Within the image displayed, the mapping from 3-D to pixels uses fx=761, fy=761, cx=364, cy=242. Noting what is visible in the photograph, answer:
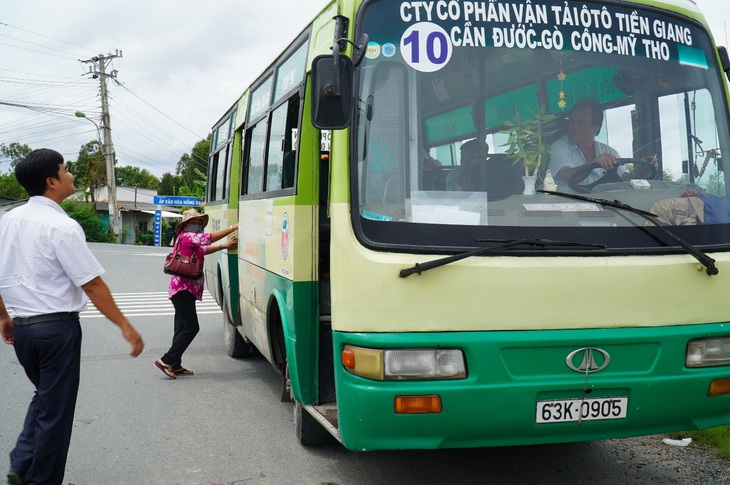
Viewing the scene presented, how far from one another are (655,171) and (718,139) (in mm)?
482

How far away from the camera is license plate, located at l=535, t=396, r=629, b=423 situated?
12.7 ft

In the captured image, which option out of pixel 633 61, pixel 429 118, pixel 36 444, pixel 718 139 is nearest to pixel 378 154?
pixel 429 118

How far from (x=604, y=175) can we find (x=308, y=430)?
273 cm

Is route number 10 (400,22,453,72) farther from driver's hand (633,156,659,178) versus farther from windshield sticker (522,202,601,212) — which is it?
driver's hand (633,156,659,178)

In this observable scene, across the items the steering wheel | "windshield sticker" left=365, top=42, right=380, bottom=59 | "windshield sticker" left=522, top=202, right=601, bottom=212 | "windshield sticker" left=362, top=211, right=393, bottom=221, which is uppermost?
"windshield sticker" left=365, top=42, right=380, bottom=59

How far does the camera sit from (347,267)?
12.7 feet

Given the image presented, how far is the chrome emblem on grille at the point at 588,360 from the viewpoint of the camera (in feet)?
12.7

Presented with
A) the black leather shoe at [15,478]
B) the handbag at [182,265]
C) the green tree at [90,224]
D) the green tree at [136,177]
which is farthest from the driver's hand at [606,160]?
the green tree at [136,177]

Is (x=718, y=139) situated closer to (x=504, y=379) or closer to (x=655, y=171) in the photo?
(x=655, y=171)

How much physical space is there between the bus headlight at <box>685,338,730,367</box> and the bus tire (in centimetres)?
255

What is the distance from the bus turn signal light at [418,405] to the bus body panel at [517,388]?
0.03m

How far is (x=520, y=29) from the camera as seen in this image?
13.5ft

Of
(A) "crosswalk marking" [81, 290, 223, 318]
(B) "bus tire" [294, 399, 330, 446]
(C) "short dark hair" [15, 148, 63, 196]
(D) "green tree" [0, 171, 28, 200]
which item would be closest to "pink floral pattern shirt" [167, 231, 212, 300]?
(B) "bus tire" [294, 399, 330, 446]

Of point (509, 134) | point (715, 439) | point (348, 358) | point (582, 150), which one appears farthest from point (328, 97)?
point (715, 439)
